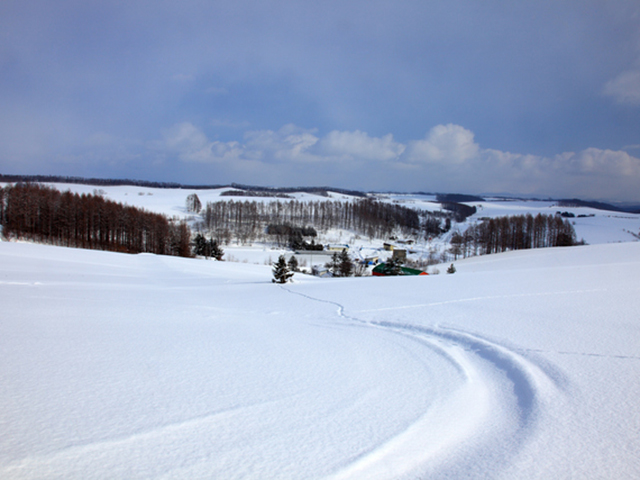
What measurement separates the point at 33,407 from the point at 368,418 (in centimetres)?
289

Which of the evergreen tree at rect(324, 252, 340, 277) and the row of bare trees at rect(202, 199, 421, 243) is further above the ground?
the row of bare trees at rect(202, 199, 421, 243)

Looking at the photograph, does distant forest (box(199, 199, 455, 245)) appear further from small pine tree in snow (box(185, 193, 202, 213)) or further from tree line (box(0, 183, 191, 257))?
tree line (box(0, 183, 191, 257))

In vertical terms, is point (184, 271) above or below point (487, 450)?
below

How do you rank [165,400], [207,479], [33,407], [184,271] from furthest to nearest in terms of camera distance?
[184,271]
[165,400]
[33,407]
[207,479]

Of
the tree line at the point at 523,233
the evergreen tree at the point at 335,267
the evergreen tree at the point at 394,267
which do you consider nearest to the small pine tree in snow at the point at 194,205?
the evergreen tree at the point at 335,267

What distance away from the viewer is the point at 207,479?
206 centimetres

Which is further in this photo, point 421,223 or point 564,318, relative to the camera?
point 421,223

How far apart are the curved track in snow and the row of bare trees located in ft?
212

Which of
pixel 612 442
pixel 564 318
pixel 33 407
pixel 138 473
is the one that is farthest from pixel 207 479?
pixel 564 318

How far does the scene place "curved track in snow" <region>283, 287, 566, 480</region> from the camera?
2.26 meters

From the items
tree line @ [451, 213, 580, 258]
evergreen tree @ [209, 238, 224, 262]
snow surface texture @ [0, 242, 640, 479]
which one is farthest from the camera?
tree line @ [451, 213, 580, 258]

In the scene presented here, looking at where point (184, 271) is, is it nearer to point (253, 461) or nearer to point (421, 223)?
point (253, 461)

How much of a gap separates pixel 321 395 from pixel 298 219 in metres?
88.1

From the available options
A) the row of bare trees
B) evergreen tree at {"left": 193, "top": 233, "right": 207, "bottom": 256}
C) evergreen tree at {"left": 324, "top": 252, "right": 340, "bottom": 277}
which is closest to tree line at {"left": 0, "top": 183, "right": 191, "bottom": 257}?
evergreen tree at {"left": 193, "top": 233, "right": 207, "bottom": 256}
